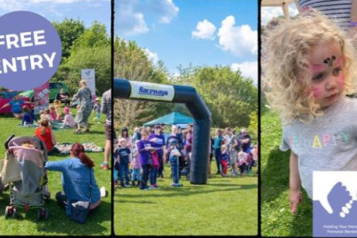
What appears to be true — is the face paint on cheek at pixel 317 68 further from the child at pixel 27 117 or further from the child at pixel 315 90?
the child at pixel 27 117

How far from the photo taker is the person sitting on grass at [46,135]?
3.00 m

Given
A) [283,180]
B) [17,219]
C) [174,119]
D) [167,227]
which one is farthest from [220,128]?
[17,219]

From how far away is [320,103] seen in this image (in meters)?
2.19

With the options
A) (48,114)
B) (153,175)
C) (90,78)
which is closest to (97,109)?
(90,78)

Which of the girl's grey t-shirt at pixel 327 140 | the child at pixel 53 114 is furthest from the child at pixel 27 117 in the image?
the girl's grey t-shirt at pixel 327 140

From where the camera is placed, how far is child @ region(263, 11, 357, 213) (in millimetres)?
2148

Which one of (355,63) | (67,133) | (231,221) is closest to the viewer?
(355,63)

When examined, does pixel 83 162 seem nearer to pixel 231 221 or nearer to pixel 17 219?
pixel 17 219

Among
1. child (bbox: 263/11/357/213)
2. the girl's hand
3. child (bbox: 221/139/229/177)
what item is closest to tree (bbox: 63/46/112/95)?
child (bbox: 221/139/229/177)

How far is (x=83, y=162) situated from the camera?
9.78 ft

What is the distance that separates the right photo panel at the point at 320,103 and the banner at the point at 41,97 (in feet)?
4.63

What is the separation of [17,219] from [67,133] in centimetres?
65

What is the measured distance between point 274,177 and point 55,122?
4.97ft

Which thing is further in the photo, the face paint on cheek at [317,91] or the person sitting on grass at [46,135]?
the person sitting on grass at [46,135]
